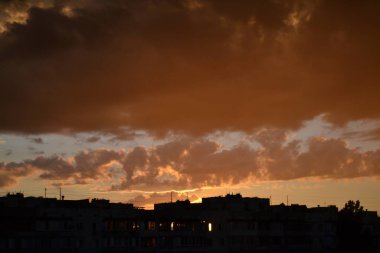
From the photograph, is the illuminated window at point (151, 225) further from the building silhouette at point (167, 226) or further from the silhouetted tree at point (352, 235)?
the silhouetted tree at point (352, 235)

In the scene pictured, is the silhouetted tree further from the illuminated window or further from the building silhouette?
the illuminated window

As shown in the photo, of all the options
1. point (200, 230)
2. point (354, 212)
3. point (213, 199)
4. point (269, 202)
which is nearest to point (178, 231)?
point (200, 230)

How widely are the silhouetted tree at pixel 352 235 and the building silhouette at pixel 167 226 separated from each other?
1.77m

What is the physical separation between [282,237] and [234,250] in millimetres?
12814

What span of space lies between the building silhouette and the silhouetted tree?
5.82 feet

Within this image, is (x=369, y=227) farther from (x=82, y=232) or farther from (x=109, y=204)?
(x=82, y=232)

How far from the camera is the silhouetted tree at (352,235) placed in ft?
417

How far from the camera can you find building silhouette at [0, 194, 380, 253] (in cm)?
8544

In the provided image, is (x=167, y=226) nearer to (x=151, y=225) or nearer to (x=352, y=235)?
(x=151, y=225)

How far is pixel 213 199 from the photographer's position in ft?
409

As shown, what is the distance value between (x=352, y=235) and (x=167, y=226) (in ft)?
160

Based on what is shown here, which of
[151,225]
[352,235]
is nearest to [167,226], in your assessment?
[151,225]

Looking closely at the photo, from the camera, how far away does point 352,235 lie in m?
129

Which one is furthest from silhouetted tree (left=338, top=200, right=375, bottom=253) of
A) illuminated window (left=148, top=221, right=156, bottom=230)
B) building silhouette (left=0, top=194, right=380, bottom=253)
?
illuminated window (left=148, top=221, right=156, bottom=230)
